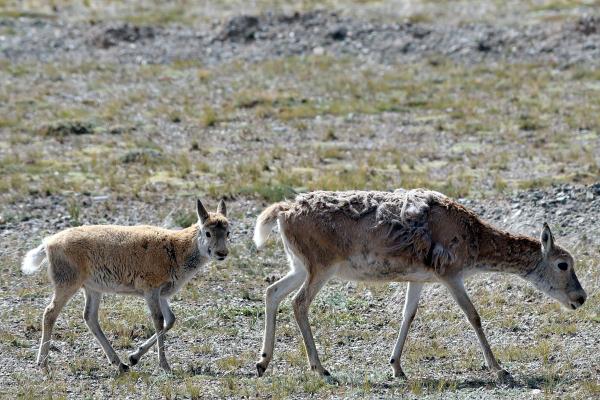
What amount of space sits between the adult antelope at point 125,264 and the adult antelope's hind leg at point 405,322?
7.41 feet

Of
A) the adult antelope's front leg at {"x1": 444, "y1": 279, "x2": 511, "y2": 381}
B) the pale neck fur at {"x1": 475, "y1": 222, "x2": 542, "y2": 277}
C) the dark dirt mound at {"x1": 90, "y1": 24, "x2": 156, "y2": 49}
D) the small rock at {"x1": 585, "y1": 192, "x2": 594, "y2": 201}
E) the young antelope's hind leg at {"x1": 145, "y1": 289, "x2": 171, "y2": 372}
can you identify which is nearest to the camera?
the adult antelope's front leg at {"x1": 444, "y1": 279, "x2": 511, "y2": 381}

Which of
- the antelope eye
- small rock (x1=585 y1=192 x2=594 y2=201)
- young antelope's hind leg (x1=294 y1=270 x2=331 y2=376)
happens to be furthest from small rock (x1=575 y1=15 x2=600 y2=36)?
young antelope's hind leg (x1=294 y1=270 x2=331 y2=376)

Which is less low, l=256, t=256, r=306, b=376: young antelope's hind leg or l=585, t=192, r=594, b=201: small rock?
l=256, t=256, r=306, b=376: young antelope's hind leg

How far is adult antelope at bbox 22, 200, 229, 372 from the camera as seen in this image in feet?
44.5

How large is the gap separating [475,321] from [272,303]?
229 cm

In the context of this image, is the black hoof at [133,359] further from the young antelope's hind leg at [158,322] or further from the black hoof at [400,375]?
the black hoof at [400,375]

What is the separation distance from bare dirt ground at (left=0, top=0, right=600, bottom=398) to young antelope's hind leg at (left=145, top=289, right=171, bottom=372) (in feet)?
0.71

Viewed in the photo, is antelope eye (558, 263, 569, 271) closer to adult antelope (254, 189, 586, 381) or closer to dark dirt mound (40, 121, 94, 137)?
adult antelope (254, 189, 586, 381)

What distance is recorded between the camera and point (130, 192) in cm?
2227

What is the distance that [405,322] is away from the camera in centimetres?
1349

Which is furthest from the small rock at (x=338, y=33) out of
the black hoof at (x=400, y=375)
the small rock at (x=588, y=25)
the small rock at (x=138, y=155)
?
the black hoof at (x=400, y=375)

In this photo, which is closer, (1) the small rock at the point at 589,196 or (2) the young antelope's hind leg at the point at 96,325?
(2) the young antelope's hind leg at the point at 96,325

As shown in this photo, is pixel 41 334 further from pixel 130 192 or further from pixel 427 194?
pixel 130 192

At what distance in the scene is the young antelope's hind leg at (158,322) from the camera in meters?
13.4
